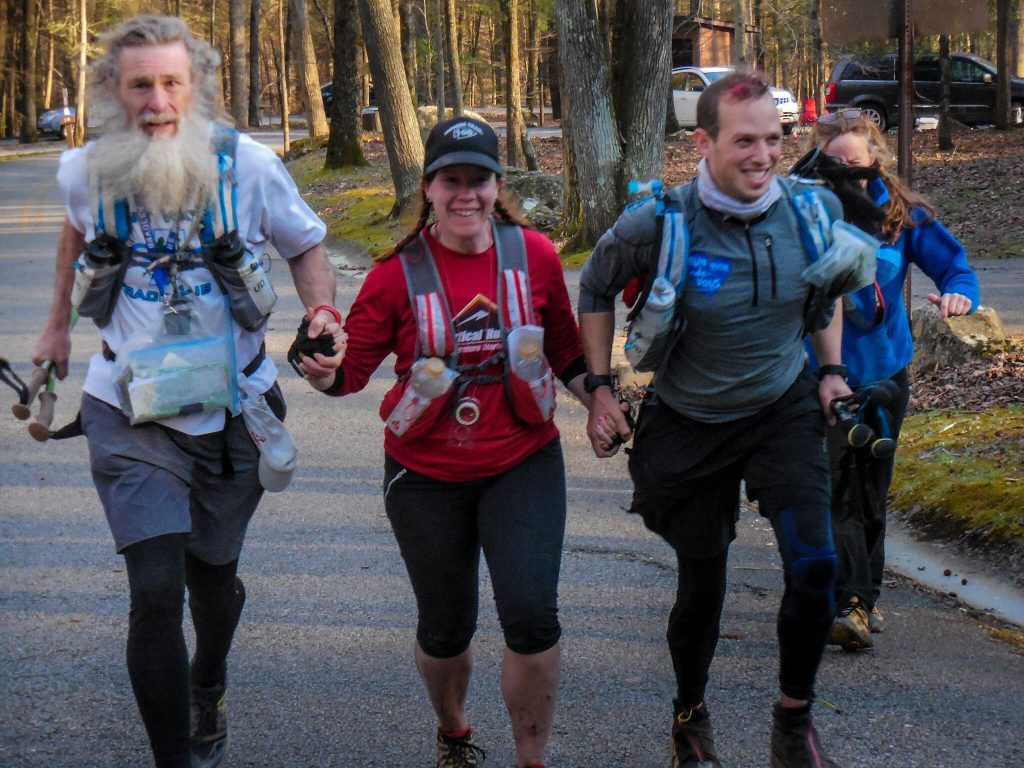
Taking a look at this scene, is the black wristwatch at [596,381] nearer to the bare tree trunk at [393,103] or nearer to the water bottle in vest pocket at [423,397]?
the water bottle in vest pocket at [423,397]

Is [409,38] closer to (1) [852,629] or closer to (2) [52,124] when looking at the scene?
(1) [852,629]

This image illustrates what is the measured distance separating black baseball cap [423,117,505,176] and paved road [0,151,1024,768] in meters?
1.74

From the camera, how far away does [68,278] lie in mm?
3525

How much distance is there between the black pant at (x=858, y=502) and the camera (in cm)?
464

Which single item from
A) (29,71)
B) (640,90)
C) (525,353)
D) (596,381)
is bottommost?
(596,381)

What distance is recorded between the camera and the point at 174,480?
3.37 meters

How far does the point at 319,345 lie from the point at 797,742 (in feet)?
5.47

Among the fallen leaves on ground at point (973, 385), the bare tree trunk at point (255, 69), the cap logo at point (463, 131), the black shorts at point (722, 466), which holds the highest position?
the bare tree trunk at point (255, 69)

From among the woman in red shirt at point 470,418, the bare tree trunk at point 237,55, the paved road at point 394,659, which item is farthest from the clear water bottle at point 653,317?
the bare tree trunk at point 237,55

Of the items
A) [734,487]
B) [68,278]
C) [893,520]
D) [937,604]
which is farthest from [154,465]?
[893,520]

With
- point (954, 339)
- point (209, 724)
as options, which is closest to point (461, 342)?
point (209, 724)

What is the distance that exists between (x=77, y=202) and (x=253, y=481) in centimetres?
86

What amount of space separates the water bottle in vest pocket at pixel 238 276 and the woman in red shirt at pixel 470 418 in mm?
264

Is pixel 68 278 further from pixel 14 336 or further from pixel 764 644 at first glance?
pixel 14 336
